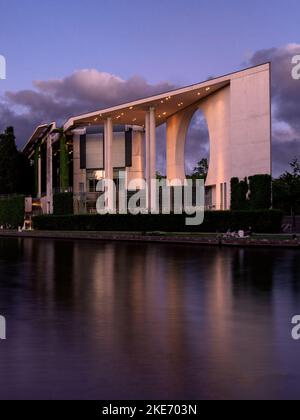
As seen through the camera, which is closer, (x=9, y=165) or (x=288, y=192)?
(x=288, y=192)

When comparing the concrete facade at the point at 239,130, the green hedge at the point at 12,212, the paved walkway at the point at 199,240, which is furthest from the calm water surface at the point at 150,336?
the green hedge at the point at 12,212

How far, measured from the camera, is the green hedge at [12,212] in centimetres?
6369

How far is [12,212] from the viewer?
65312 mm

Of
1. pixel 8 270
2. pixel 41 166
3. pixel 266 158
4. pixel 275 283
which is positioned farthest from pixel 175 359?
pixel 41 166

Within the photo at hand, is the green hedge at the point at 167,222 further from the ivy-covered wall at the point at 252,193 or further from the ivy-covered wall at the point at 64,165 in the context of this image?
the ivy-covered wall at the point at 64,165

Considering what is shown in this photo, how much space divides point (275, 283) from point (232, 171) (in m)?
30.6

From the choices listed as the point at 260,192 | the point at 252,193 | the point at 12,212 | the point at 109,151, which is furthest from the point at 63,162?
the point at 260,192

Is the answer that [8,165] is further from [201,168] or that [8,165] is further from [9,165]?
[201,168]

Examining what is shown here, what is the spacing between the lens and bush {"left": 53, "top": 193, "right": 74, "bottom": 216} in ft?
184

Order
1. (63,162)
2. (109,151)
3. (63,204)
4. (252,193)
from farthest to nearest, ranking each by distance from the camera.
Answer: (63,162) < (63,204) < (109,151) < (252,193)

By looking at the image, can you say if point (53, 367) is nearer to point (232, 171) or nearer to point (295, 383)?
point (295, 383)

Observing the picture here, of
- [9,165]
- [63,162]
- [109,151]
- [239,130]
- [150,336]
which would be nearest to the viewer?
[150,336]

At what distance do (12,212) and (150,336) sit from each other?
197 ft

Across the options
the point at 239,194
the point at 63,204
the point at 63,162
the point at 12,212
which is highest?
the point at 63,162
